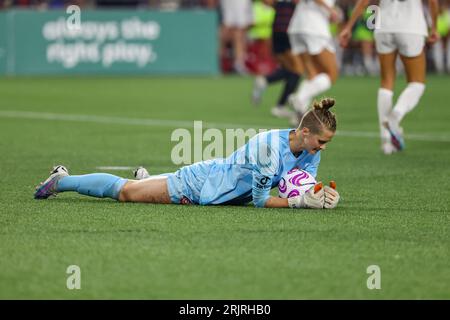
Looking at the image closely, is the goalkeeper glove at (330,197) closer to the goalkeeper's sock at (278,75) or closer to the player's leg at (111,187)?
the player's leg at (111,187)

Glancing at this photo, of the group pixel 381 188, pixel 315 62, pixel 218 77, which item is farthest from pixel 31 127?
pixel 218 77

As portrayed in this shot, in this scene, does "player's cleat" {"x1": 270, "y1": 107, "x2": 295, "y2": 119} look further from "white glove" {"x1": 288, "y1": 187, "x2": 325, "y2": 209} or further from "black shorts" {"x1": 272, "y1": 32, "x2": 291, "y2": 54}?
"white glove" {"x1": 288, "y1": 187, "x2": 325, "y2": 209}

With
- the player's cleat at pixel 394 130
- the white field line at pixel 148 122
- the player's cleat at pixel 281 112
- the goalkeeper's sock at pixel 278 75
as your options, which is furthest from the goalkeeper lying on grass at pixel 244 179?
the goalkeeper's sock at pixel 278 75

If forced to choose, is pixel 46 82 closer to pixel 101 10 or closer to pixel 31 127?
pixel 101 10

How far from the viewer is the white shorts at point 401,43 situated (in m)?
11.7

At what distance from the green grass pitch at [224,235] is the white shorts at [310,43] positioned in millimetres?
1776

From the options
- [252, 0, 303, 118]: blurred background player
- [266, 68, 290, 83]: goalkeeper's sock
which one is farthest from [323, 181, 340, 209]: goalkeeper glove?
[266, 68, 290, 83]: goalkeeper's sock

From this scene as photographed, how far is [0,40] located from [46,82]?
148cm

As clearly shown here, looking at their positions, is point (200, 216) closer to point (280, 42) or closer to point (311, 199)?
point (311, 199)

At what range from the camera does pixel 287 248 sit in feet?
21.2

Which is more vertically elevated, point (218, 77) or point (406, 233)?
point (218, 77)

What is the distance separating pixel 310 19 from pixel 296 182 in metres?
7.49
